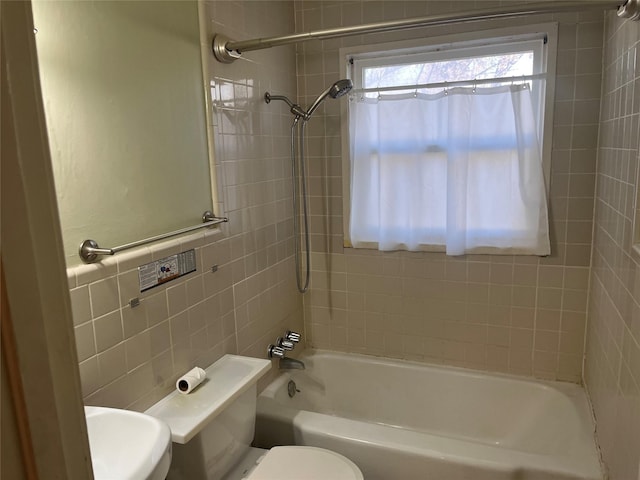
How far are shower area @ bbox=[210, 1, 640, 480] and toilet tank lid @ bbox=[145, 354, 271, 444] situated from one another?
364 mm

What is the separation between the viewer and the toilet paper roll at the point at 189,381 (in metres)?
→ 1.60

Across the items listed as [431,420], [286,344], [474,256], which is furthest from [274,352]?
[474,256]

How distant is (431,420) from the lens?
2424 millimetres

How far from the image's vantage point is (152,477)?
1057mm

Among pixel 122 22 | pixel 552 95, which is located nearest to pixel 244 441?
pixel 122 22

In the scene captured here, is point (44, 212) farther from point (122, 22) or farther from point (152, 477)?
point (122, 22)

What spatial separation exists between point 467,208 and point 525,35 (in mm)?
781

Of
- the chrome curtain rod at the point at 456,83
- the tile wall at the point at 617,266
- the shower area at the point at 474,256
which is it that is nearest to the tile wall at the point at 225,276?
the shower area at the point at 474,256

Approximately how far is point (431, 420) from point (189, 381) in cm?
138

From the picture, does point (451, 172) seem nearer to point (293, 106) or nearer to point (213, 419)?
point (293, 106)

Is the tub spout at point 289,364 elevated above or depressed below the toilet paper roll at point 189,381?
below

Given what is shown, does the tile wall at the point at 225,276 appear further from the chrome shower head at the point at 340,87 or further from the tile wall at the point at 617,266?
the tile wall at the point at 617,266

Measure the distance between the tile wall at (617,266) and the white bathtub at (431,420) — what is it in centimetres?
17

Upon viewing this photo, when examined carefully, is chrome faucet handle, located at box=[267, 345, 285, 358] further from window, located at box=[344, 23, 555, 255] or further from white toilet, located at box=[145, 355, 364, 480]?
window, located at box=[344, 23, 555, 255]
